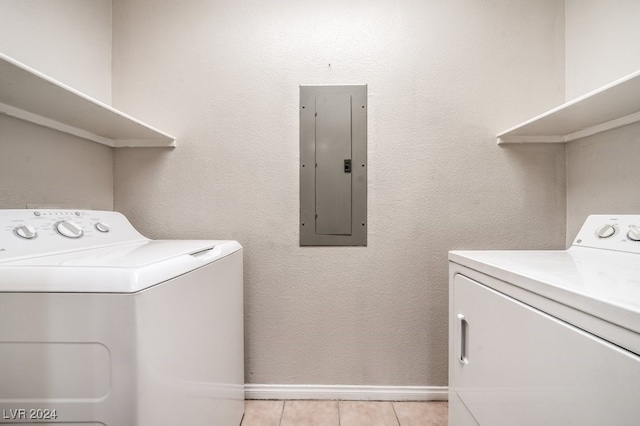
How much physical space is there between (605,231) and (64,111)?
2171 millimetres

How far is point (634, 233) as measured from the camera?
925 mm

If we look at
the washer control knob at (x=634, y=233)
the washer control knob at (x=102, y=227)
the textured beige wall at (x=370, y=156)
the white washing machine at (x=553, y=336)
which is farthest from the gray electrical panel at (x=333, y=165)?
the washer control knob at (x=634, y=233)

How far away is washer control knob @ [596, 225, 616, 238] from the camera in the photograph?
1021 mm

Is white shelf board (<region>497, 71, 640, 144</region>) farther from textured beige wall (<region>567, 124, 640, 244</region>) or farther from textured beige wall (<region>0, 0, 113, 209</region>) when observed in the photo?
textured beige wall (<region>0, 0, 113, 209</region>)

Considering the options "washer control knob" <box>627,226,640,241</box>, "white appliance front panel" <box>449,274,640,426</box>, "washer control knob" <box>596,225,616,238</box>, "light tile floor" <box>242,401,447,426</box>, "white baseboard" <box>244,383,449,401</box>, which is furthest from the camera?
"white baseboard" <box>244,383,449,401</box>

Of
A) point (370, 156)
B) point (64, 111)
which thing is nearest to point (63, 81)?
point (64, 111)

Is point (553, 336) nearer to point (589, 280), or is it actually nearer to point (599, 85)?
point (589, 280)

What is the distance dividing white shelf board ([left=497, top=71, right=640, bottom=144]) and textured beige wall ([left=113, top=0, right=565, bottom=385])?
81 millimetres

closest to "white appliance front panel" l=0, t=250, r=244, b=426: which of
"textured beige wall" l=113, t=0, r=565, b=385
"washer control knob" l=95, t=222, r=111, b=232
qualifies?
"washer control knob" l=95, t=222, r=111, b=232

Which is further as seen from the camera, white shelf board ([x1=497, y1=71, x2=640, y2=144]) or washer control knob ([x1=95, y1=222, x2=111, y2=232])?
washer control knob ([x1=95, y1=222, x2=111, y2=232])

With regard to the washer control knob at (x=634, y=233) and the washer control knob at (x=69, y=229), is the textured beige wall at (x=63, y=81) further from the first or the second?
the washer control knob at (x=634, y=233)

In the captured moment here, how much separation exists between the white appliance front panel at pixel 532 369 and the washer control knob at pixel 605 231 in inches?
22.2

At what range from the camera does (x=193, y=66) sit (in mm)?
1448

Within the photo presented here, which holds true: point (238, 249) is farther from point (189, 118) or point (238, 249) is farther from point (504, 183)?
point (504, 183)
